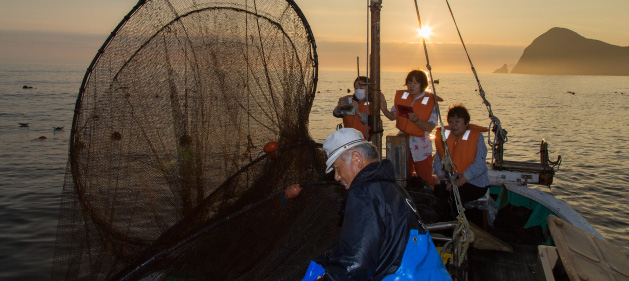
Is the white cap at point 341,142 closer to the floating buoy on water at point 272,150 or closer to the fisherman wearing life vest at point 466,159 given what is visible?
the floating buoy on water at point 272,150

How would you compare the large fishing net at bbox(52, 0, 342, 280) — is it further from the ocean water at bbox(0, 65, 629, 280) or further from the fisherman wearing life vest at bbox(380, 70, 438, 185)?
the ocean water at bbox(0, 65, 629, 280)

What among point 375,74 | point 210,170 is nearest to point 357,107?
point 375,74

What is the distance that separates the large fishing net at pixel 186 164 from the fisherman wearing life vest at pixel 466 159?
1785mm

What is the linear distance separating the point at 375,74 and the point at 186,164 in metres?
2.32

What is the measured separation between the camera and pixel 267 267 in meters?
3.88

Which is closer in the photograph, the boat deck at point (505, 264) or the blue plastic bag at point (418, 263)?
the blue plastic bag at point (418, 263)

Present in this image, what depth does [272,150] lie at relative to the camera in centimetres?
497

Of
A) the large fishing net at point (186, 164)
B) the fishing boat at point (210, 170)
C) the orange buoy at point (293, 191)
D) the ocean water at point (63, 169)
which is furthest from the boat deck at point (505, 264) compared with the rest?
the ocean water at point (63, 169)

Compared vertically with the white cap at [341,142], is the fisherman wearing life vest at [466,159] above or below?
below

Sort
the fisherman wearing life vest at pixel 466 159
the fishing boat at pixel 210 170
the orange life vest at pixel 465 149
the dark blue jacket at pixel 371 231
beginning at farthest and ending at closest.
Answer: the orange life vest at pixel 465 149 → the fisherman wearing life vest at pixel 466 159 → the fishing boat at pixel 210 170 → the dark blue jacket at pixel 371 231

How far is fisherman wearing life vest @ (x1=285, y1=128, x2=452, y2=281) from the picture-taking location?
90.0 inches

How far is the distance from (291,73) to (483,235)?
293cm

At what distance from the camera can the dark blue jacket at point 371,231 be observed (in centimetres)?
228

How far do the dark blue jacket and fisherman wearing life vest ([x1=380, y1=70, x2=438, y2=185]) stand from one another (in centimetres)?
402
